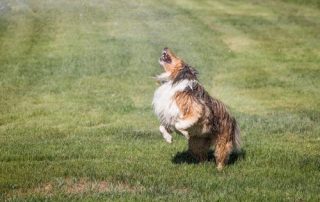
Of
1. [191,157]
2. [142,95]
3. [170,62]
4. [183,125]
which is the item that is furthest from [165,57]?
[142,95]

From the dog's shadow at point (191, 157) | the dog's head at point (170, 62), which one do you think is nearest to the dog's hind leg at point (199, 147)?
the dog's shadow at point (191, 157)

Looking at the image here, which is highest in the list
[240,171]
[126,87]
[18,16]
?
[240,171]

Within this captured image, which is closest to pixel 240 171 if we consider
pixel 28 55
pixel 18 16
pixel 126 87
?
pixel 126 87

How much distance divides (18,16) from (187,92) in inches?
983

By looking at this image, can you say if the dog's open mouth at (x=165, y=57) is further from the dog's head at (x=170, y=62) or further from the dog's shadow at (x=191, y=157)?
the dog's shadow at (x=191, y=157)

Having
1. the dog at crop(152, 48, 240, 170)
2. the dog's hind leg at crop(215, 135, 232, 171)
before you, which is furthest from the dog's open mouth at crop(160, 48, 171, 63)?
the dog's hind leg at crop(215, 135, 232, 171)

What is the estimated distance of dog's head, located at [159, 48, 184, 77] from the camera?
31.2 ft

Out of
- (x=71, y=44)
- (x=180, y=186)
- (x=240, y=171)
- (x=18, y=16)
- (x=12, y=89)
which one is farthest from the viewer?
(x=18, y=16)

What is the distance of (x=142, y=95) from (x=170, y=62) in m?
10.1

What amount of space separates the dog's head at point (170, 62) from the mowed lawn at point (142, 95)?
154 centimetres

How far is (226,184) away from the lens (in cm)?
898

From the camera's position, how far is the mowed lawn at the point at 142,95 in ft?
29.8

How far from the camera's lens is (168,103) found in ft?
30.0

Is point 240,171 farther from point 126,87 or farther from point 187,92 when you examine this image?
point 126,87
